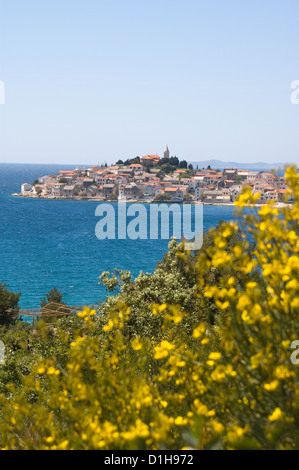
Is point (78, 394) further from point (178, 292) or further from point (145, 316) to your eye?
point (178, 292)

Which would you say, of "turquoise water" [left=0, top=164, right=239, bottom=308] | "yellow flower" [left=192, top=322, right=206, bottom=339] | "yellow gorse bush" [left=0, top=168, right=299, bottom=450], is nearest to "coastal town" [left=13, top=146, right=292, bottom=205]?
"turquoise water" [left=0, top=164, right=239, bottom=308]

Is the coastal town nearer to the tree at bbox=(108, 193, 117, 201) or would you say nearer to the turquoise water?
the tree at bbox=(108, 193, 117, 201)

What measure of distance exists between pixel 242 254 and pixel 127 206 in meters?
82.7

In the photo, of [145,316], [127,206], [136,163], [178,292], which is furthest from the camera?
[136,163]

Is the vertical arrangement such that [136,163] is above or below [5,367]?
above

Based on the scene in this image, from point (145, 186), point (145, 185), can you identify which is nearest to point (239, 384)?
point (145, 186)

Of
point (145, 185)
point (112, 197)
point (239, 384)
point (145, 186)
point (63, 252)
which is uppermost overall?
point (145, 185)

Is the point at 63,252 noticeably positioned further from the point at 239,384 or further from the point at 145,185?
the point at 239,384

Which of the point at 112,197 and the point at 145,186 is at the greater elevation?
the point at 145,186

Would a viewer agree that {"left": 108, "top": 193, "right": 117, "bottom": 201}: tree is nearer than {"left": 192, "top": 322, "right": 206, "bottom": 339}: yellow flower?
No

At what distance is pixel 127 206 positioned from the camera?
84.9m

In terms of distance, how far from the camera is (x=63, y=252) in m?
49.7

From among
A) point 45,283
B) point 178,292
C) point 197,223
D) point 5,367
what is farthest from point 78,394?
point 197,223

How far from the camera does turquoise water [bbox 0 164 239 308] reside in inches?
1410
